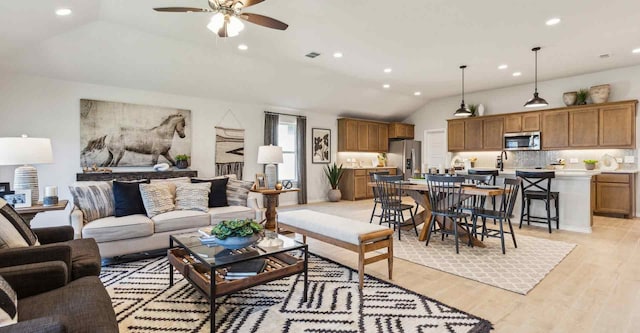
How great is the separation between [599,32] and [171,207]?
244 inches

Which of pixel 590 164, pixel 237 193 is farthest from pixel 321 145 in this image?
pixel 590 164

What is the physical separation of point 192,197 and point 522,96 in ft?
25.1

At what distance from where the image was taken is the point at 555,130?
690cm

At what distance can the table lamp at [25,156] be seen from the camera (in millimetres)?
3086

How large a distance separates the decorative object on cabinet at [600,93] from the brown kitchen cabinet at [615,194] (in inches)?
58.8

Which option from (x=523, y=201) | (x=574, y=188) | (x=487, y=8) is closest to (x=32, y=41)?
(x=487, y=8)

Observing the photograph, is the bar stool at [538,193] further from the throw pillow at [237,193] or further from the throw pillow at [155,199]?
the throw pillow at [155,199]

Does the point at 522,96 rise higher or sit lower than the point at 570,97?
higher

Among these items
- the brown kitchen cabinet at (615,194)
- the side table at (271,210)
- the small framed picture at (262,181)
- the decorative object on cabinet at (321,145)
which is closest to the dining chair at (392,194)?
the side table at (271,210)

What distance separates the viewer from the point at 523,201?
532cm

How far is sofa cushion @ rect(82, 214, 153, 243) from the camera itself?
3229mm

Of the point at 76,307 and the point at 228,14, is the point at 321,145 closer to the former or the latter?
the point at 228,14

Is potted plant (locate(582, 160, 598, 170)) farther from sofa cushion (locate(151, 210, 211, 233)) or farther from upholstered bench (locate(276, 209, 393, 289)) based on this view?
sofa cushion (locate(151, 210, 211, 233))

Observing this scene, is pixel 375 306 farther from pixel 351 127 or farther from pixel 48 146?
pixel 351 127
